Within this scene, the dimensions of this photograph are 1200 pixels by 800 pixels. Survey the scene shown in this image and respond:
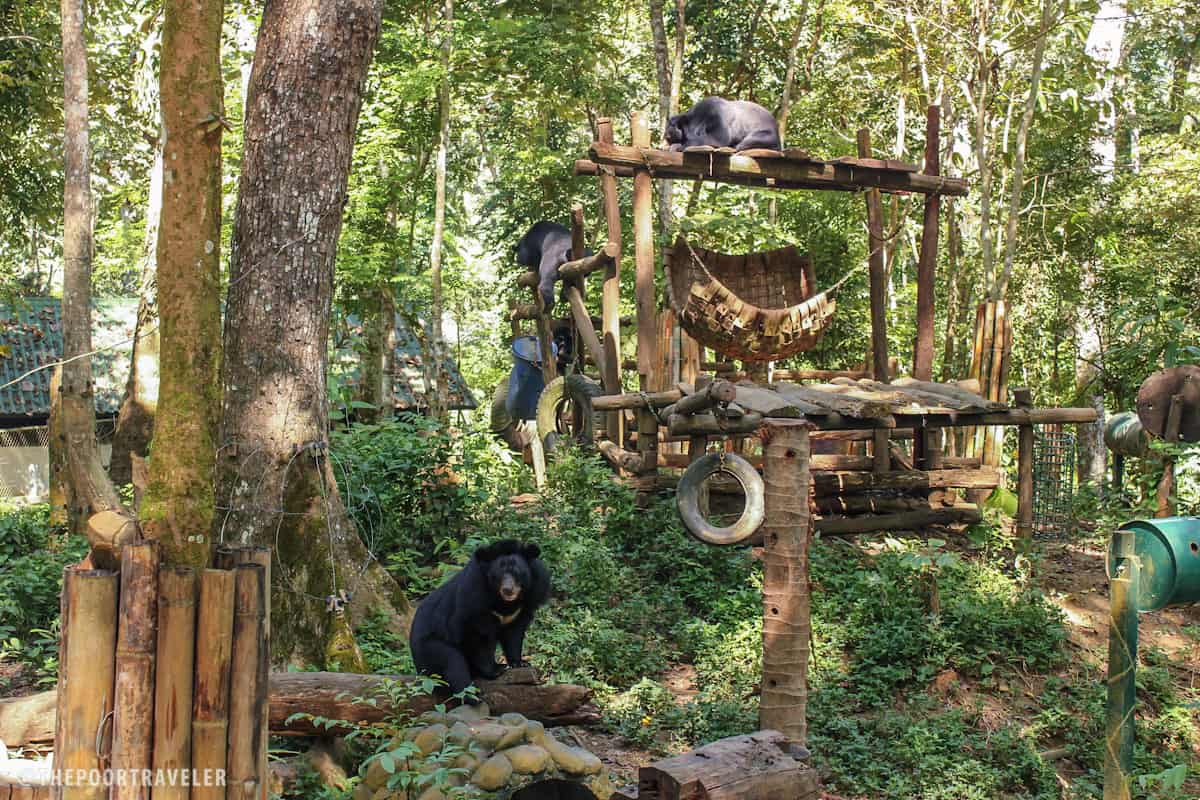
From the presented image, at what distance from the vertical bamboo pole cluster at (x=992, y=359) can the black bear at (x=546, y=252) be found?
4.66 meters

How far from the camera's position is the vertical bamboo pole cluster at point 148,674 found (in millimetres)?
2928

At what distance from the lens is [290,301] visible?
6023 mm

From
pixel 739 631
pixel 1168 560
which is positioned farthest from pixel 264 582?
pixel 739 631

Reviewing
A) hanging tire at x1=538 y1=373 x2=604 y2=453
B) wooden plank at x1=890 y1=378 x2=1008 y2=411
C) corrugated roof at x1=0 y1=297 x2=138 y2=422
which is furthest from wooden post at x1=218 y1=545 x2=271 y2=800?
corrugated roof at x1=0 y1=297 x2=138 y2=422

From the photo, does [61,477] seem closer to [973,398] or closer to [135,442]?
[135,442]

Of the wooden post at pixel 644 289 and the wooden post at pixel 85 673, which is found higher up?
the wooden post at pixel 644 289

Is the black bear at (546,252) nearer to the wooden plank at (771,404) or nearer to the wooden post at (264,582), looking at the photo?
the wooden plank at (771,404)

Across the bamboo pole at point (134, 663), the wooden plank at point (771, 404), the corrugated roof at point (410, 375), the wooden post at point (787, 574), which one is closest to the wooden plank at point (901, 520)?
the wooden plank at point (771, 404)

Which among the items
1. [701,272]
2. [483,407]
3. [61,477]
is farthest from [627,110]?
[61,477]

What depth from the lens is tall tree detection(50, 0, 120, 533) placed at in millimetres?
8141

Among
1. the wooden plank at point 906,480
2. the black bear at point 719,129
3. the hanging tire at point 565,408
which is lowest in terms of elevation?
the wooden plank at point 906,480

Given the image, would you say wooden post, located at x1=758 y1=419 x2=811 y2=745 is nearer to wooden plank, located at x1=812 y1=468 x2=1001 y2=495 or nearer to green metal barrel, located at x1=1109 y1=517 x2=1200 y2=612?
green metal barrel, located at x1=1109 y1=517 x2=1200 y2=612

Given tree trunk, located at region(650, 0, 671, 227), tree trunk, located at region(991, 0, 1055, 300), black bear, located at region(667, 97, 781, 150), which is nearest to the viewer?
black bear, located at region(667, 97, 781, 150)

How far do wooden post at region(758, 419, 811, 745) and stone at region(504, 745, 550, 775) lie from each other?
115 cm
